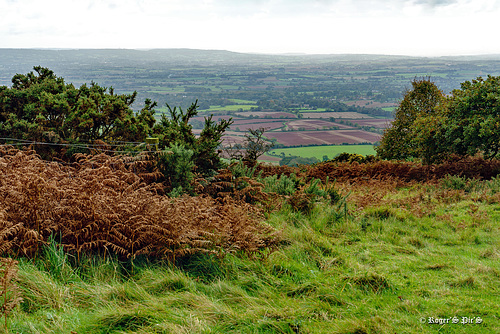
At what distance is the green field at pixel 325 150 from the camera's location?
40438 millimetres

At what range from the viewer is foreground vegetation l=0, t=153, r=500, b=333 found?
315 centimetres

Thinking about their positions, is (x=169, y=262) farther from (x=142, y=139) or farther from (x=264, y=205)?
(x=142, y=139)

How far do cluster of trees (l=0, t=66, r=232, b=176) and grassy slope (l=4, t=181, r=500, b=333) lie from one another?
3.35 meters

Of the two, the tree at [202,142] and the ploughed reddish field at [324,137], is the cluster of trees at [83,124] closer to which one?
the tree at [202,142]

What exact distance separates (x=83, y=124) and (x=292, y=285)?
692 cm

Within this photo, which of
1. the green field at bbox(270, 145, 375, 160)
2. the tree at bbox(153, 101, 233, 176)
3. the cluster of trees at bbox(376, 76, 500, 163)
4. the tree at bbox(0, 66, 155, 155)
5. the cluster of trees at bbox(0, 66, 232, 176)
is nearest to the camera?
the tree at bbox(153, 101, 233, 176)

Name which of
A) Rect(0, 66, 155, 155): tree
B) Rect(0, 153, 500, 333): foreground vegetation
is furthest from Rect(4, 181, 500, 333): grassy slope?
Rect(0, 66, 155, 155): tree

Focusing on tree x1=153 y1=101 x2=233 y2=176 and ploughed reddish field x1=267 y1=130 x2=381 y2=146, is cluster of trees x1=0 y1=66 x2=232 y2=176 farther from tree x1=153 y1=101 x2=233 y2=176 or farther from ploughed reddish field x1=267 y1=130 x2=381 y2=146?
ploughed reddish field x1=267 y1=130 x2=381 y2=146

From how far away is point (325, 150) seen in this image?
142ft

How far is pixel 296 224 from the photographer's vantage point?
6211 millimetres

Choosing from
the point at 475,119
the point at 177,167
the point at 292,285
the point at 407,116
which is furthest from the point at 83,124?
the point at 407,116

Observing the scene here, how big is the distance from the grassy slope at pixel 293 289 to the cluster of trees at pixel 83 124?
3.35 metres

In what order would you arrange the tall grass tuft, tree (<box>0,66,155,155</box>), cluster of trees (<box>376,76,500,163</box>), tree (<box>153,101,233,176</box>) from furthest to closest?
cluster of trees (<box>376,76,500,163</box>) < tree (<box>0,66,155,155</box>) < tree (<box>153,101,233,176</box>) < the tall grass tuft

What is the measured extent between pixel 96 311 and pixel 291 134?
51681 millimetres
